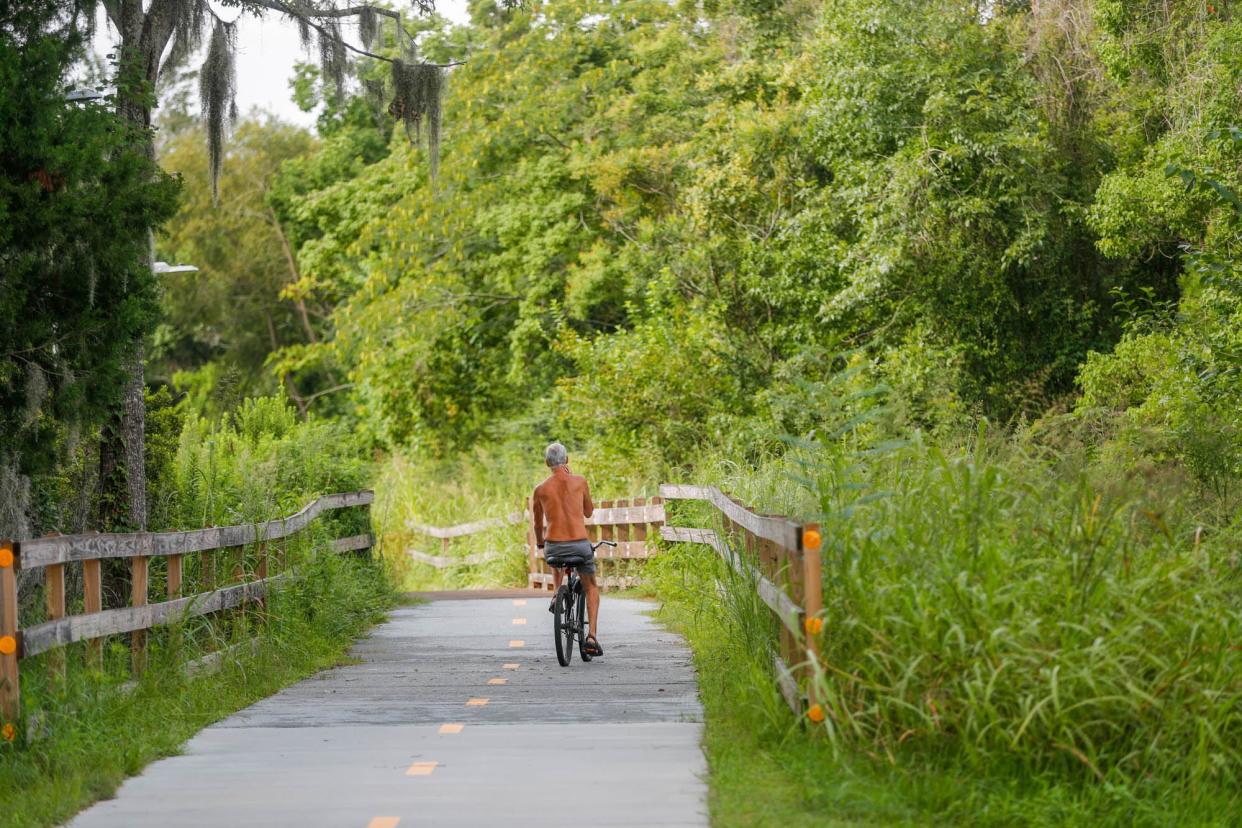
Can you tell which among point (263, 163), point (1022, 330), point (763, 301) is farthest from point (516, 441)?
point (263, 163)

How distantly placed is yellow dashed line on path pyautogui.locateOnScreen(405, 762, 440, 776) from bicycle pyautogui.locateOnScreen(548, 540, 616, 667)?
3994mm

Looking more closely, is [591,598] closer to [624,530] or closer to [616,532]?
[616,532]

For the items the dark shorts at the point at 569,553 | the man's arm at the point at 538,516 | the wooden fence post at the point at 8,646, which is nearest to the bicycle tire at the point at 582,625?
the dark shorts at the point at 569,553

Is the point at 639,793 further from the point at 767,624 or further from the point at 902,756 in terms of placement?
the point at 767,624

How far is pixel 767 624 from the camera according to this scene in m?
8.99

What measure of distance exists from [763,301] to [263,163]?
25.8 m

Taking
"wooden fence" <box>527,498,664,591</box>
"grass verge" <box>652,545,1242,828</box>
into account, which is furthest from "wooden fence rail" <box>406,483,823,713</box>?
"wooden fence" <box>527,498,664,591</box>

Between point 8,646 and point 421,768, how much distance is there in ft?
6.33

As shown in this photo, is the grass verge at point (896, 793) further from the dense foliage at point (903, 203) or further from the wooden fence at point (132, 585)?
the dense foliage at point (903, 203)

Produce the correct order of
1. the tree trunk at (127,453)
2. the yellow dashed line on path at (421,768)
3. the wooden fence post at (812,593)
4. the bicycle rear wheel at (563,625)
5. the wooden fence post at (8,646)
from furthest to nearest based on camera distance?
the bicycle rear wheel at (563,625)
the tree trunk at (127,453)
the yellow dashed line on path at (421,768)
the wooden fence post at (8,646)
the wooden fence post at (812,593)

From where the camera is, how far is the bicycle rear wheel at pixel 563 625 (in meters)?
11.6

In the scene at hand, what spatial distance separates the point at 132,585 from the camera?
941cm

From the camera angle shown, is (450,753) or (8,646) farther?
(450,753)

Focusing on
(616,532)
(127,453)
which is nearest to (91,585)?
(127,453)
